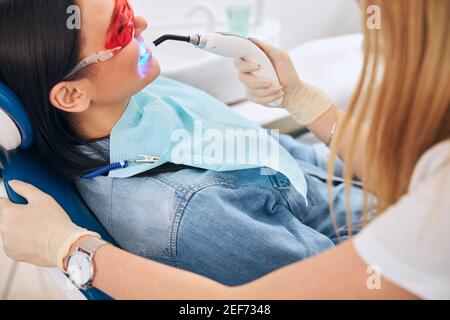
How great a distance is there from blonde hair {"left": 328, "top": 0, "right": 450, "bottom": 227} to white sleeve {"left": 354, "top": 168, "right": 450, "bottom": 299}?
2.8 inches

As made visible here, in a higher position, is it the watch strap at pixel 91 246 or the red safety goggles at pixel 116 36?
the red safety goggles at pixel 116 36

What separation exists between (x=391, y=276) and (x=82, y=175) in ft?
2.37

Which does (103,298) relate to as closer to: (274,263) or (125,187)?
(125,187)

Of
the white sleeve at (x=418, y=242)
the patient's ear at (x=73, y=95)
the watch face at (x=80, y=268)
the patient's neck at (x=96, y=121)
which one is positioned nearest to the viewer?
the white sleeve at (x=418, y=242)

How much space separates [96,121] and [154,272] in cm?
44

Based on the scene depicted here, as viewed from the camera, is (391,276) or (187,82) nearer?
(391,276)

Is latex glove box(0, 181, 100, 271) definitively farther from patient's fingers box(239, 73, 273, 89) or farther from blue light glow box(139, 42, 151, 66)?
patient's fingers box(239, 73, 273, 89)

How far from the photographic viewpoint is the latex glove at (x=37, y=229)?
2.85 ft

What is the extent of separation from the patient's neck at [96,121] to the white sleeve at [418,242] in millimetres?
695

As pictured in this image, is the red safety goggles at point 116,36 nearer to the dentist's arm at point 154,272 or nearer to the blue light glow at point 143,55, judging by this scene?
the blue light glow at point 143,55

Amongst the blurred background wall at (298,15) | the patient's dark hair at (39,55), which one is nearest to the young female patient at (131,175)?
the patient's dark hair at (39,55)

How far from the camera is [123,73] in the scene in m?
1.00

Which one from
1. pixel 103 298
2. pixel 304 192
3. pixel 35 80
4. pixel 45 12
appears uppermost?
pixel 45 12

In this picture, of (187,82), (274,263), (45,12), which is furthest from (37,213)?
(187,82)
